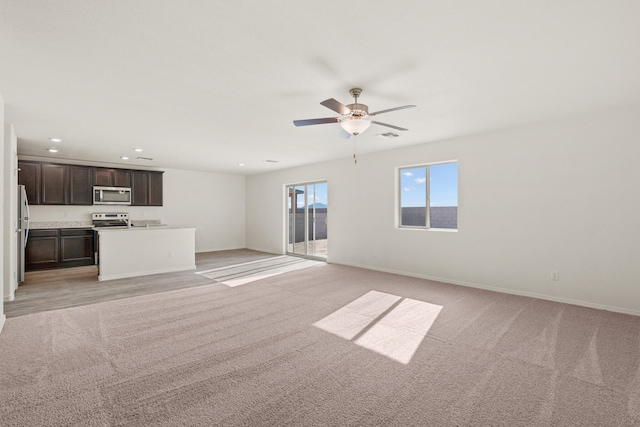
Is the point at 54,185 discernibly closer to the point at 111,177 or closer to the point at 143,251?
the point at 111,177

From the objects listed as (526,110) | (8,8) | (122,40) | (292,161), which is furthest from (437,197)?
(8,8)

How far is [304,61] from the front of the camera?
2.55 metres

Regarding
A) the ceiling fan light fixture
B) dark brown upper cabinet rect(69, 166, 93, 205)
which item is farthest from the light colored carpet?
dark brown upper cabinet rect(69, 166, 93, 205)

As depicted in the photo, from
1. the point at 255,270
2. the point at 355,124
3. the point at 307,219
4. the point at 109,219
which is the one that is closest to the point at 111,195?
the point at 109,219

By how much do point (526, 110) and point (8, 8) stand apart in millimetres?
4835

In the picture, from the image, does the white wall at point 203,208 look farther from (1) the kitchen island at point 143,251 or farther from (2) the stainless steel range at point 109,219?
(1) the kitchen island at point 143,251

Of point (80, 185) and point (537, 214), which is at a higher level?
point (80, 185)

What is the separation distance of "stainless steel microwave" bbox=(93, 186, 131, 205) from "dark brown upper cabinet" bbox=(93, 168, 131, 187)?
101 millimetres

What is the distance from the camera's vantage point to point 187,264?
662 centimetres

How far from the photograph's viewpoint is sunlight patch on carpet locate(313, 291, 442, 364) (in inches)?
112

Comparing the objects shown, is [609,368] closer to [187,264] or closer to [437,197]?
[437,197]

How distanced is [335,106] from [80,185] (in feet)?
23.6

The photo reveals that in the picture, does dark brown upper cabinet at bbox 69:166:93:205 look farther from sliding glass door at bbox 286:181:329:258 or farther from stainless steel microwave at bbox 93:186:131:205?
sliding glass door at bbox 286:181:329:258

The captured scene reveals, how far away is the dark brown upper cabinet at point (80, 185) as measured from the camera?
7059 mm
